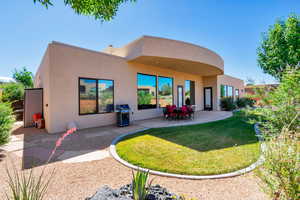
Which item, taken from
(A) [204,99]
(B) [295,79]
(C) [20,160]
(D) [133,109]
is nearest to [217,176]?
(B) [295,79]

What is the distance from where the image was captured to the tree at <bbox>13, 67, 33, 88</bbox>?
27.6 metres

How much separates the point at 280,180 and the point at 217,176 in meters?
1.45

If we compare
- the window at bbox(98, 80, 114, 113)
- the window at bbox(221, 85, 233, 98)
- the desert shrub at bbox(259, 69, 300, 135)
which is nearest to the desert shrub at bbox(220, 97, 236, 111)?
the window at bbox(221, 85, 233, 98)

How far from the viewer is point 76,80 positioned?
681cm

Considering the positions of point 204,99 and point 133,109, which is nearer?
point 133,109

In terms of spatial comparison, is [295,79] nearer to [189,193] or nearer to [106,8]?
[189,193]

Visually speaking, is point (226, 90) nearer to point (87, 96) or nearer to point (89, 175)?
point (87, 96)

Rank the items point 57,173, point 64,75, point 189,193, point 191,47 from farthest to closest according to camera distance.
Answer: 1. point 191,47
2. point 64,75
3. point 57,173
4. point 189,193

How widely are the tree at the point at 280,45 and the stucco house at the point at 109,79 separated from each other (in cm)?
510

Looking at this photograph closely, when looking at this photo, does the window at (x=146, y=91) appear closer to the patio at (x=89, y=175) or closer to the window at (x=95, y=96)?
the window at (x=95, y=96)

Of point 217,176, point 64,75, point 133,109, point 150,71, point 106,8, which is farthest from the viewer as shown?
point 150,71

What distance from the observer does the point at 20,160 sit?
3.58 meters

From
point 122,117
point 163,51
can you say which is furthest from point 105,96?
point 163,51

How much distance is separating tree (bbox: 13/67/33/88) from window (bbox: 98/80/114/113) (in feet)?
96.9
